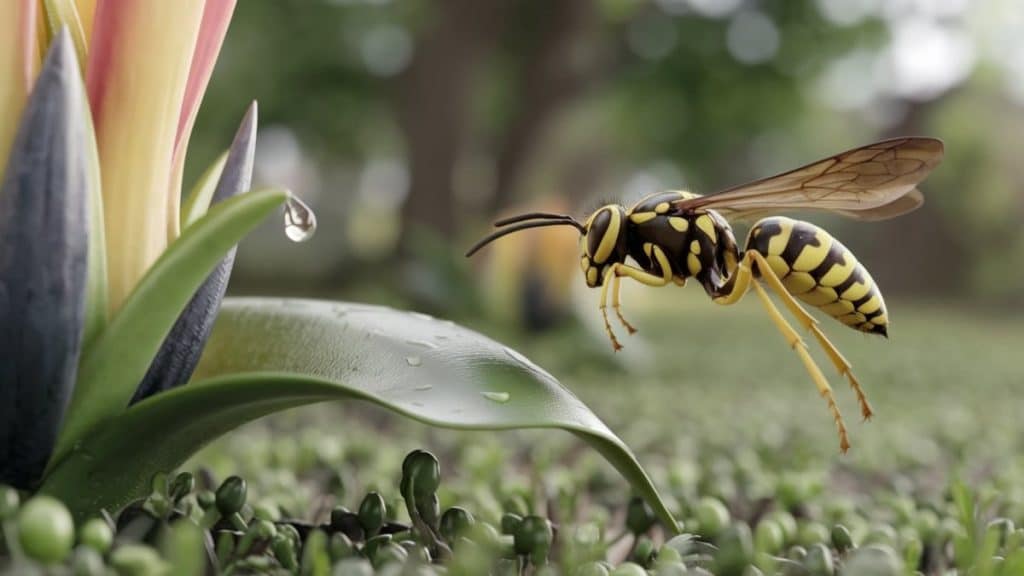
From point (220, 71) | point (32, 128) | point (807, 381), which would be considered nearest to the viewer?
point (32, 128)

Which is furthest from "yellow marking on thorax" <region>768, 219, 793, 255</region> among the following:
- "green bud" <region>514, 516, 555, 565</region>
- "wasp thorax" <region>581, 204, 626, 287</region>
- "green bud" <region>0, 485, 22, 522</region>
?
"green bud" <region>0, 485, 22, 522</region>

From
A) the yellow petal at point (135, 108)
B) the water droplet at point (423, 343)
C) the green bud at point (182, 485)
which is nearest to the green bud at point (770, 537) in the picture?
the water droplet at point (423, 343)

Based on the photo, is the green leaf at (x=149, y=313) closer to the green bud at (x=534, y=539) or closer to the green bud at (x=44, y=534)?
the green bud at (x=44, y=534)

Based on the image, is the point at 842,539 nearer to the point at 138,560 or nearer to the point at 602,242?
the point at 602,242

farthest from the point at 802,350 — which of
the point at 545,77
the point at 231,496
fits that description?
the point at 545,77

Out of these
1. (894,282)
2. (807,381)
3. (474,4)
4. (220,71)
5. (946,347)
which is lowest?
(894,282)

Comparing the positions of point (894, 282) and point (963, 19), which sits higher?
point (963, 19)

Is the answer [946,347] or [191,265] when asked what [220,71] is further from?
[191,265]

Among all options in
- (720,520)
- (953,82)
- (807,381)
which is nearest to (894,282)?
(953,82)
